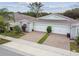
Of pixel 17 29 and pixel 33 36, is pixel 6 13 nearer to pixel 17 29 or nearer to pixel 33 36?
pixel 17 29

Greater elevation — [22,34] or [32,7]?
[32,7]

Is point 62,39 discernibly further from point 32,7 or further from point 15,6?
point 15,6

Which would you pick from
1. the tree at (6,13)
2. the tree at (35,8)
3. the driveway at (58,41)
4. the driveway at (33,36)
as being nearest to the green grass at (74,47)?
the driveway at (58,41)

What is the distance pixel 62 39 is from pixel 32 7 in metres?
1.01

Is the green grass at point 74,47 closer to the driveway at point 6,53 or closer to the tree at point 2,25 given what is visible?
the driveway at point 6,53

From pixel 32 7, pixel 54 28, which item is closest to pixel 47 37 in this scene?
pixel 54 28

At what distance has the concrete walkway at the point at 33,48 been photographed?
3715 millimetres

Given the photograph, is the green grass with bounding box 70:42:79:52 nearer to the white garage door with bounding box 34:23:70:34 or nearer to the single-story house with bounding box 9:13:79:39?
the single-story house with bounding box 9:13:79:39

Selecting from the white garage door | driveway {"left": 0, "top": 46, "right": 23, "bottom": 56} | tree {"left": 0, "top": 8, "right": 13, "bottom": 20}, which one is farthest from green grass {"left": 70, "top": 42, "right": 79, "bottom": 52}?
tree {"left": 0, "top": 8, "right": 13, "bottom": 20}

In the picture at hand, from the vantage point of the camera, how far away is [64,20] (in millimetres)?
3732

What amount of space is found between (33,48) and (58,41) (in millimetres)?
585

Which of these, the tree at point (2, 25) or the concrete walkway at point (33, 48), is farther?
the tree at point (2, 25)

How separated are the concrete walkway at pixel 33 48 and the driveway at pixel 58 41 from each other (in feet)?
0.30

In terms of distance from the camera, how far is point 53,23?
3859mm
